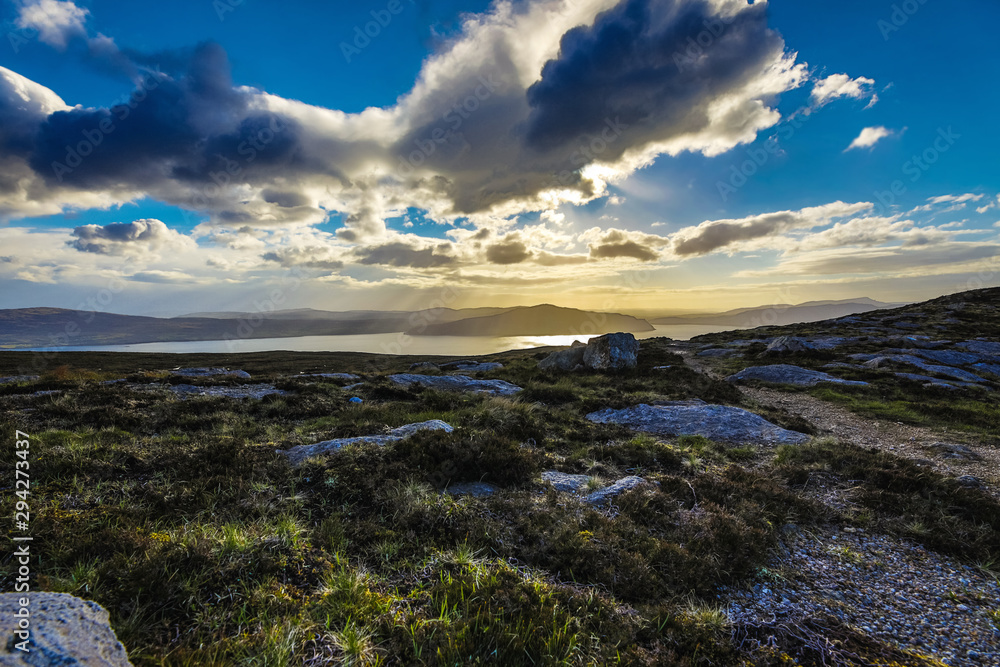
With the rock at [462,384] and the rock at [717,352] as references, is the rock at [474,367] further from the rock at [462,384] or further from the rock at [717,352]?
the rock at [717,352]

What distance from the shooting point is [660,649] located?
12.4 ft

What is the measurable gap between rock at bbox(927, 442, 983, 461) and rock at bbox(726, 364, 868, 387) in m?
13.2

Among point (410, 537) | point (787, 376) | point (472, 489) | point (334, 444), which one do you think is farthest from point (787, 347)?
point (410, 537)

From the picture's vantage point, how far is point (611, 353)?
29672 mm

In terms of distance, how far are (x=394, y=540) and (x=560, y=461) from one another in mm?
5120

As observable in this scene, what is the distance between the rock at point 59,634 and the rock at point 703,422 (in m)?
13.8

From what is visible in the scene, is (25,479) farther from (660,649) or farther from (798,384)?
(798,384)

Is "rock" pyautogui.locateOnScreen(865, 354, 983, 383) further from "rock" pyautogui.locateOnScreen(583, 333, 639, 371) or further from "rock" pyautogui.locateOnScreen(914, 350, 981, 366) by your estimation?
"rock" pyautogui.locateOnScreen(583, 333, 639, 371)

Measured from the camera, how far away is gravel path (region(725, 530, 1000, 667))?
4.38m

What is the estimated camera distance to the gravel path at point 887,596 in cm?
438

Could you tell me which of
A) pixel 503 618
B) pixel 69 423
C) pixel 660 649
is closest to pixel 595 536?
pixel 660 649

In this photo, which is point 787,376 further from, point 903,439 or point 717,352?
point 717,352

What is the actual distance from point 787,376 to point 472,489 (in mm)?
29319

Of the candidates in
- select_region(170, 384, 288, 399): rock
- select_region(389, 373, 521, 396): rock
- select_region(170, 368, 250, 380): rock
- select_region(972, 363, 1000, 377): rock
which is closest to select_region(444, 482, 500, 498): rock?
select_region(170, 384, 288, 399): rock
